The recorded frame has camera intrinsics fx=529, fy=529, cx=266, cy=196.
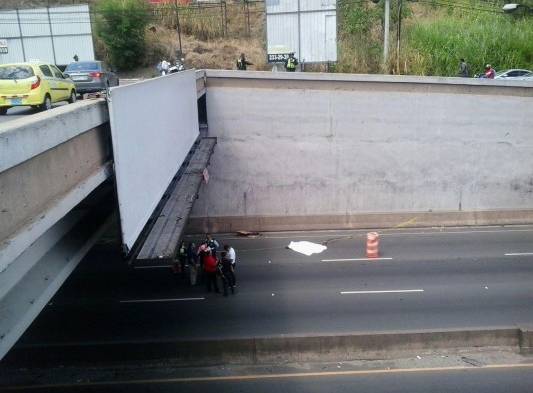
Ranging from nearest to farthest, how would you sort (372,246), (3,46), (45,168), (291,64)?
1. (45,168)
2. (372,246)
3. (291,64)
4. (3,46)

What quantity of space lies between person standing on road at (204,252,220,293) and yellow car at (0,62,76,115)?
5740 mm

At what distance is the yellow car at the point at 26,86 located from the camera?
12.4 m

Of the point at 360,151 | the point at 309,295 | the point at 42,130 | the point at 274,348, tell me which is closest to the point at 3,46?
the point at 360,151

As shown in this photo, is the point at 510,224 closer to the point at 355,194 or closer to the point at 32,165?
the point at 355,194

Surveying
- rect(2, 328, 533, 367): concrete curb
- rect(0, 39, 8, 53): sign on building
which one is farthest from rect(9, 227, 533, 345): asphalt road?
rect(0, 39, 8, 53): sign on building

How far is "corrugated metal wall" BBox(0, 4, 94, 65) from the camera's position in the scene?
2925 centimetres

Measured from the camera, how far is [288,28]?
26.4 meters

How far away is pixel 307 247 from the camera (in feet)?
62.1

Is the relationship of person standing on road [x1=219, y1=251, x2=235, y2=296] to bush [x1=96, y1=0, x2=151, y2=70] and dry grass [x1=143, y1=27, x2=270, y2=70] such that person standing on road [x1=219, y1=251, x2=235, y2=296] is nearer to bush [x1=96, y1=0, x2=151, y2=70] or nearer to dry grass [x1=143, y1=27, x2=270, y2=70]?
dry grass [x1=143, y1=27, x2=270, y2=70]

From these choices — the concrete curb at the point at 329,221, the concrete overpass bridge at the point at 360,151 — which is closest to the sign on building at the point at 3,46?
the concrete overpass bridge at the point at 360,151

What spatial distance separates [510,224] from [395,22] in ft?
52.5

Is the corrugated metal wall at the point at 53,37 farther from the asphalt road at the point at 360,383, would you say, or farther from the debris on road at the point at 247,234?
the asphalt road at the point at 360,383

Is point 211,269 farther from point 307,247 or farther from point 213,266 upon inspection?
point 307,247

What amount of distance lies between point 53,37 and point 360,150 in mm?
18813
